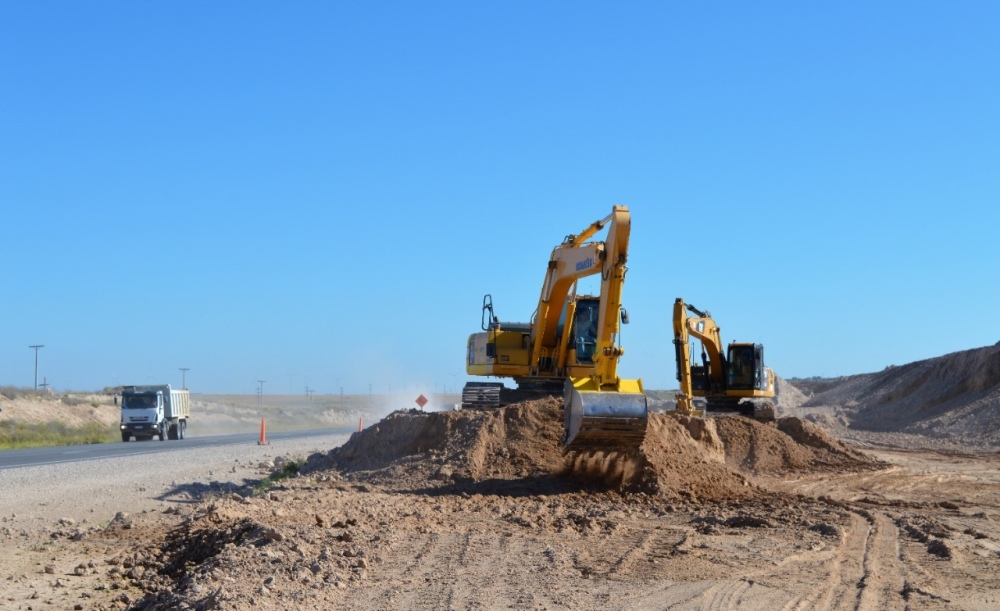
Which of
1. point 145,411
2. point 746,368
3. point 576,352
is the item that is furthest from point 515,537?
point 145,411

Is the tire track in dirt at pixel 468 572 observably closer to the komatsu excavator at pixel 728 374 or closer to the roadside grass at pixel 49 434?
the komatsu excavator at pixel 728 374

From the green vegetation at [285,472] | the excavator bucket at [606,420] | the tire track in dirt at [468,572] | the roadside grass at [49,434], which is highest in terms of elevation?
the excavator bucket at [606,420]

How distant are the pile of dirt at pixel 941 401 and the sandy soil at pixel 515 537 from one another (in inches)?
895

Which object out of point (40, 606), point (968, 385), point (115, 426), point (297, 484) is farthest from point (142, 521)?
point (115, 426)

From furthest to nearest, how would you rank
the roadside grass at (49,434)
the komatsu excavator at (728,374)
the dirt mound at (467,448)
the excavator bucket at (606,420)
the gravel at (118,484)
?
the roadside grass at (49,434)
the komatsu excavator at (728,374)
the gravel at (118,484)
the dirt mound at (467,448)
the excavator bucket at (606,420)

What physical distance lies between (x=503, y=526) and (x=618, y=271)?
4.92 metres

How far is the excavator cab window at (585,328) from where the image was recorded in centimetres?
2127

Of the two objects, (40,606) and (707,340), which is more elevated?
(707,340)

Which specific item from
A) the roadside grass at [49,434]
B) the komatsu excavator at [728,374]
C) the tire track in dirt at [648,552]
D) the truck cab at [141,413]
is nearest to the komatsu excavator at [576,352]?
the tire track in dirt at [648,552]

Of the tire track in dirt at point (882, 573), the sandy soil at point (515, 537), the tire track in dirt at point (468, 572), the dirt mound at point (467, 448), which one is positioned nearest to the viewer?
the tire track in dirt at point (882, 573)

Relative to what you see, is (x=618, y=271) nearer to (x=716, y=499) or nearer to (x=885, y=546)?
(x=716, y=499)

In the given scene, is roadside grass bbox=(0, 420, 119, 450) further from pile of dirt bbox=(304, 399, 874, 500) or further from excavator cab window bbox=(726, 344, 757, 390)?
pile of dirt bbox=(304, 399, 874, 500)

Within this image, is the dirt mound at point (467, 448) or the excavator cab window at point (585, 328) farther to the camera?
the excavator cab window at point (585, 328)

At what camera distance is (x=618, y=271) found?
16297 mm
